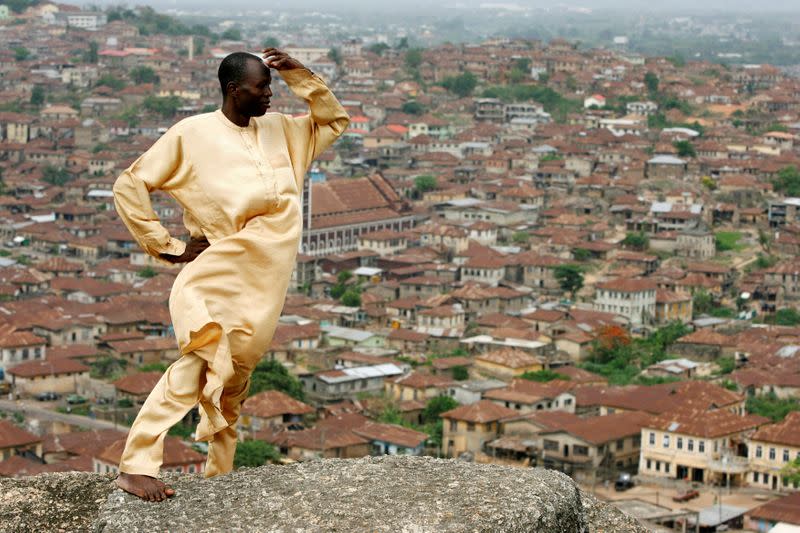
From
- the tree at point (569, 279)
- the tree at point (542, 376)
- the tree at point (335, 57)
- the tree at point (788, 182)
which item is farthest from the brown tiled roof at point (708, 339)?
the tree at point (335, 57)

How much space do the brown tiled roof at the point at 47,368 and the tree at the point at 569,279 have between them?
39.5 feet

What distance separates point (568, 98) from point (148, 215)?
6190 cm

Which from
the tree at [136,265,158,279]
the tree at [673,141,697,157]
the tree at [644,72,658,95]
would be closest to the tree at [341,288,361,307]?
the tree at [136,265,158,279]

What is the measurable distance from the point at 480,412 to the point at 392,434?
5.40 feet

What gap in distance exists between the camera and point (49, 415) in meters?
25.5

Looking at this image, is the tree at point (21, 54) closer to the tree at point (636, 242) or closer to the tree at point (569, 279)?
the tree at point (636, 242)

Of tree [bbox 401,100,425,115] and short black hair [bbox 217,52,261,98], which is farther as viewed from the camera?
tree [bbox 401,100,425,115]

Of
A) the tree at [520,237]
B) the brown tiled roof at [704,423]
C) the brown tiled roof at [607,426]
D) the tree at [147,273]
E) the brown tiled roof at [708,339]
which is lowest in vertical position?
the tree at [147,273]

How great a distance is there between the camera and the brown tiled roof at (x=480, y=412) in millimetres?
23781

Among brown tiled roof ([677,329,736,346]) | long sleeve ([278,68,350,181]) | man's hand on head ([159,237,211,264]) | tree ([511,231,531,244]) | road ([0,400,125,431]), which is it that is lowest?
tree ([511,231,531,244])

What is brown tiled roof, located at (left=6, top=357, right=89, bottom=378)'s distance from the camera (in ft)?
89.2

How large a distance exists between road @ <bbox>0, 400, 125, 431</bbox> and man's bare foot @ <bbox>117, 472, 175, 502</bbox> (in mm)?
18932

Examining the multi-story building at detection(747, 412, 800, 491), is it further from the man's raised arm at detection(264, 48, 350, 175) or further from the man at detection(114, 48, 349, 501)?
the man at detection(114, 48, 349, 501)

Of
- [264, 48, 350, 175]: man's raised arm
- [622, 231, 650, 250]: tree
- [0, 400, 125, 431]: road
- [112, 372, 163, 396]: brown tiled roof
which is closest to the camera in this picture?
[264, 48, 350, 175]: man's raised arm
